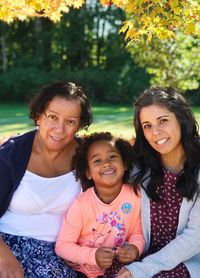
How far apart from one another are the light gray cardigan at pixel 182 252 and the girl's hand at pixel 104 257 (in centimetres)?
12

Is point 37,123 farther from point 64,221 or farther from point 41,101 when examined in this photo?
point 64,221

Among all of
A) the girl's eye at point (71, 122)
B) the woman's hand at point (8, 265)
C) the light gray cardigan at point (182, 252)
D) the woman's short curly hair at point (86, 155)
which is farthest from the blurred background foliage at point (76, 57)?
the woman's hand at point (8, 265)

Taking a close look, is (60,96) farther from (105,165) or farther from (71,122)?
(105,165)

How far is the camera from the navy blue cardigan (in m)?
3.22

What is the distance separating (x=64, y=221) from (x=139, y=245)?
494mm

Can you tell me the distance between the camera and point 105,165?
10.9 feet

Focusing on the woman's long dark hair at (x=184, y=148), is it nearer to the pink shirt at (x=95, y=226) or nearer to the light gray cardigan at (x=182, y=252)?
the light gray cardigan at (x=182, y=252)

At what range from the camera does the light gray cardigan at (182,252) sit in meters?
3.06

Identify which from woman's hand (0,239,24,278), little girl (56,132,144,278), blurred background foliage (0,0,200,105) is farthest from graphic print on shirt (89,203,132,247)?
blurred background foliage (0,0,200,105)

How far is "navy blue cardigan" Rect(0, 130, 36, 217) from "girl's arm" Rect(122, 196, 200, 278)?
2.81 feet

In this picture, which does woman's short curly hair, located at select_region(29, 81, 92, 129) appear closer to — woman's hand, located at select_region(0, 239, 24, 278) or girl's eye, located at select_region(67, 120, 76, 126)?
girl's eye, located at select_region(67, 120, 76, 126)

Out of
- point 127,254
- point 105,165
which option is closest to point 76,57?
point 105,165

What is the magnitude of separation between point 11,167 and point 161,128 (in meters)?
0.96

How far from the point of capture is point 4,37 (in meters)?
28.4
